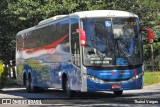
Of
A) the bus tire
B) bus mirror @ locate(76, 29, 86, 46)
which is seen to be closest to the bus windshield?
bus mirror @ locate(76, 29, 86, 46)

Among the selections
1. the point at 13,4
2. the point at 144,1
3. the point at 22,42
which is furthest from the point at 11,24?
the point at 144,1

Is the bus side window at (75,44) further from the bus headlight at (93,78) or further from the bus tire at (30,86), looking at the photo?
the bus tire at (30,86)

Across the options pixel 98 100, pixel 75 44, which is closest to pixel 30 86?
pixel 75 44

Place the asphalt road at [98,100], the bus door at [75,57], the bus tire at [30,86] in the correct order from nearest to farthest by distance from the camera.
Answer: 1. the asphalt road at [98,100]
2. the bus door at [75,57]
3. the bus tire at [30,86]

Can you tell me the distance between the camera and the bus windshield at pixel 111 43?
1834 centimetres

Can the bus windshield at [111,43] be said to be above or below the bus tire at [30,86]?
above

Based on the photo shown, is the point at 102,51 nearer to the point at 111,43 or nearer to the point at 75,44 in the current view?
the point at 111,43

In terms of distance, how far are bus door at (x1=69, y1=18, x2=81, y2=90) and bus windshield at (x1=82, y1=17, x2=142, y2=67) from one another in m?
0.42

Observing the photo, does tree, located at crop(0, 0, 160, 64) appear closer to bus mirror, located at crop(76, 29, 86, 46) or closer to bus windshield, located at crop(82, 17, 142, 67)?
bus windshield, located at crop(82, 17, 142, 67)

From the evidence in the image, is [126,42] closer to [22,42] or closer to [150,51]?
[22,42]

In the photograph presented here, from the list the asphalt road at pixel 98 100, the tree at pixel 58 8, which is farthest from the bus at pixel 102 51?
the tree at pixel 58 8

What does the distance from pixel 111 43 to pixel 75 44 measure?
1.45m

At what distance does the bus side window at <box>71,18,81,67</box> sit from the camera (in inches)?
736

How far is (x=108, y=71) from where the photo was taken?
18406mm
